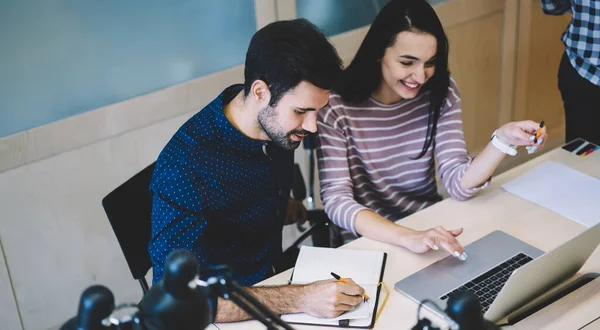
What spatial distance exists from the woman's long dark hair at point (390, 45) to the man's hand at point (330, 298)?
674 mm

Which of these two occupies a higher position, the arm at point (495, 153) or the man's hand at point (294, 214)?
the arm at point (495, 153)

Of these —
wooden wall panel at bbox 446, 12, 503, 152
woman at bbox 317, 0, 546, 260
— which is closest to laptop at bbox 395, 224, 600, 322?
woman at bbox 317, 0, 546, 260

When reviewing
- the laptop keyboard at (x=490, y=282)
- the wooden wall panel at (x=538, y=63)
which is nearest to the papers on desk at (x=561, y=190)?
the laptop keyboard at (x=490, y=282)

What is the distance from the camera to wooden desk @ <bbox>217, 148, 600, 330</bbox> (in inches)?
56.5

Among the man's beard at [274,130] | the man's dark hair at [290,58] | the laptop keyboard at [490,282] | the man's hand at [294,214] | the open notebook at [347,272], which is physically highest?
the man's dark hair at [290,58]

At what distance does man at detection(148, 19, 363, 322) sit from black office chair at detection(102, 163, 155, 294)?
0.43ft

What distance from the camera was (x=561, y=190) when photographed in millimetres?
1893

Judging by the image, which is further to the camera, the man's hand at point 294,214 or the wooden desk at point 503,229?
the man's hand at point 294,214

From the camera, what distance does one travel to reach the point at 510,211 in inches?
71.8

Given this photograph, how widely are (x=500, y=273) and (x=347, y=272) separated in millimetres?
348

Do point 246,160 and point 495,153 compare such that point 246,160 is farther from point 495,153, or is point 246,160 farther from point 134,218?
point 495,153

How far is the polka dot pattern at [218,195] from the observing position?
5.03 feet

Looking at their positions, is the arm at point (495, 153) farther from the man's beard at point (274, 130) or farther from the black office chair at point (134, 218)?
the black office chair at point (134, 218)

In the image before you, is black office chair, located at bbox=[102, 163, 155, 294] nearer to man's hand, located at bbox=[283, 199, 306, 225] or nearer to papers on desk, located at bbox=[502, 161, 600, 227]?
man's hand, located at bbox=[283, 199, 306, 225]
